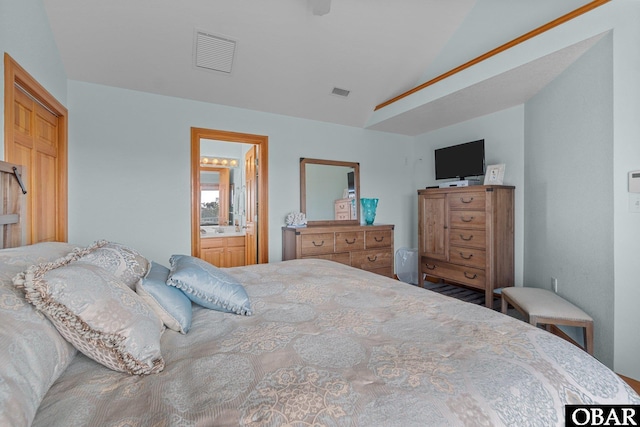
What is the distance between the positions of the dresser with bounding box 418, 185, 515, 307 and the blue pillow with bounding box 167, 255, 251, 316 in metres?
2.92

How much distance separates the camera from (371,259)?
395 cm

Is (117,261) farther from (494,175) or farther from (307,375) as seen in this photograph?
(494,175)

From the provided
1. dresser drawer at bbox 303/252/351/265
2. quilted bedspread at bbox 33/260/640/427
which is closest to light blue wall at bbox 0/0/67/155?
quilted bedspread at bbox 33/260/640/427

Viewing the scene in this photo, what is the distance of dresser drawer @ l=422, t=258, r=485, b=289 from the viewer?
11.1 feet

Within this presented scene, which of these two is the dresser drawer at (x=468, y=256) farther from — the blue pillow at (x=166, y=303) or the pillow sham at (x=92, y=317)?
the pillow sham at (x=92, y=317)

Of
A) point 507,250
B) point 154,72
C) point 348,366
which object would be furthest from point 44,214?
point 507,250

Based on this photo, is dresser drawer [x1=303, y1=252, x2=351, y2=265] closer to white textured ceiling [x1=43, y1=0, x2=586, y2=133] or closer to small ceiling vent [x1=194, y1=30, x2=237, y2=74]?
white textured ceiling [x1=43, y1=0, x2=586, y2=133]

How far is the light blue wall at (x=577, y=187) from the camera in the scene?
207cm

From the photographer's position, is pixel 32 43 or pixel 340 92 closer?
pixel 32 43

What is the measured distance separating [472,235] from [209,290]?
310cm

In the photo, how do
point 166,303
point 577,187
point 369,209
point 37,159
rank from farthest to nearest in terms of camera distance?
point 369,209, point 577,187, point 37,159, point 166,303

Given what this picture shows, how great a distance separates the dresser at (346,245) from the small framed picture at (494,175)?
1.30 m

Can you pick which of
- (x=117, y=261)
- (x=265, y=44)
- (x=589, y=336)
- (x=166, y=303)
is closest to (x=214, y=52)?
(x=265, y=44)

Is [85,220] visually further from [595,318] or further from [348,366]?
[595,318]
